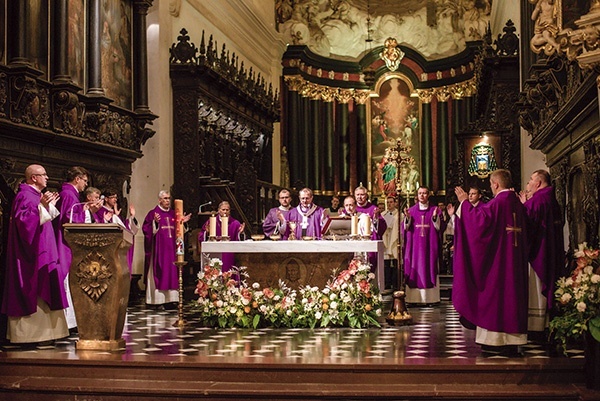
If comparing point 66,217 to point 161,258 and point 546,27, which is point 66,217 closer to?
point 161,258

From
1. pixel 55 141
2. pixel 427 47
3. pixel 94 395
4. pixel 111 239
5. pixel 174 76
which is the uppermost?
pixel 427 47

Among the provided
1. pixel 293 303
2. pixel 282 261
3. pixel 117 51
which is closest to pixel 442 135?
pixel 117 51

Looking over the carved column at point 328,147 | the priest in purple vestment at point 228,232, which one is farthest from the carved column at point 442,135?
the priest in purple vestment at point 228,232

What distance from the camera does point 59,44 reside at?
1216cm

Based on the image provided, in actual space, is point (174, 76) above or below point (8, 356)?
above

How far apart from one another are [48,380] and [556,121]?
21.7 ft

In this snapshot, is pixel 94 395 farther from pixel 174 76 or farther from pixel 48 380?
pixel 174 76

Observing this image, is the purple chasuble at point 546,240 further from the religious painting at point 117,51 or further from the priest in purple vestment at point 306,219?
the religious painting at point 117,51

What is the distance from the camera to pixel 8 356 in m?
8.22

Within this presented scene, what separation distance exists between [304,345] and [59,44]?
Result: 239 inches

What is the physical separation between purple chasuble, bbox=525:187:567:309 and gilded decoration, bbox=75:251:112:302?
4486mm

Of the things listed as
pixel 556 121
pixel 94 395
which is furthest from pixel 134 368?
pixel 556 121

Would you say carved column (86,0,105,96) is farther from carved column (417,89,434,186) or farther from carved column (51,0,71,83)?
carved column (417,89,434,186)

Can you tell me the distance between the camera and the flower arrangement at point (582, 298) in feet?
22.7
